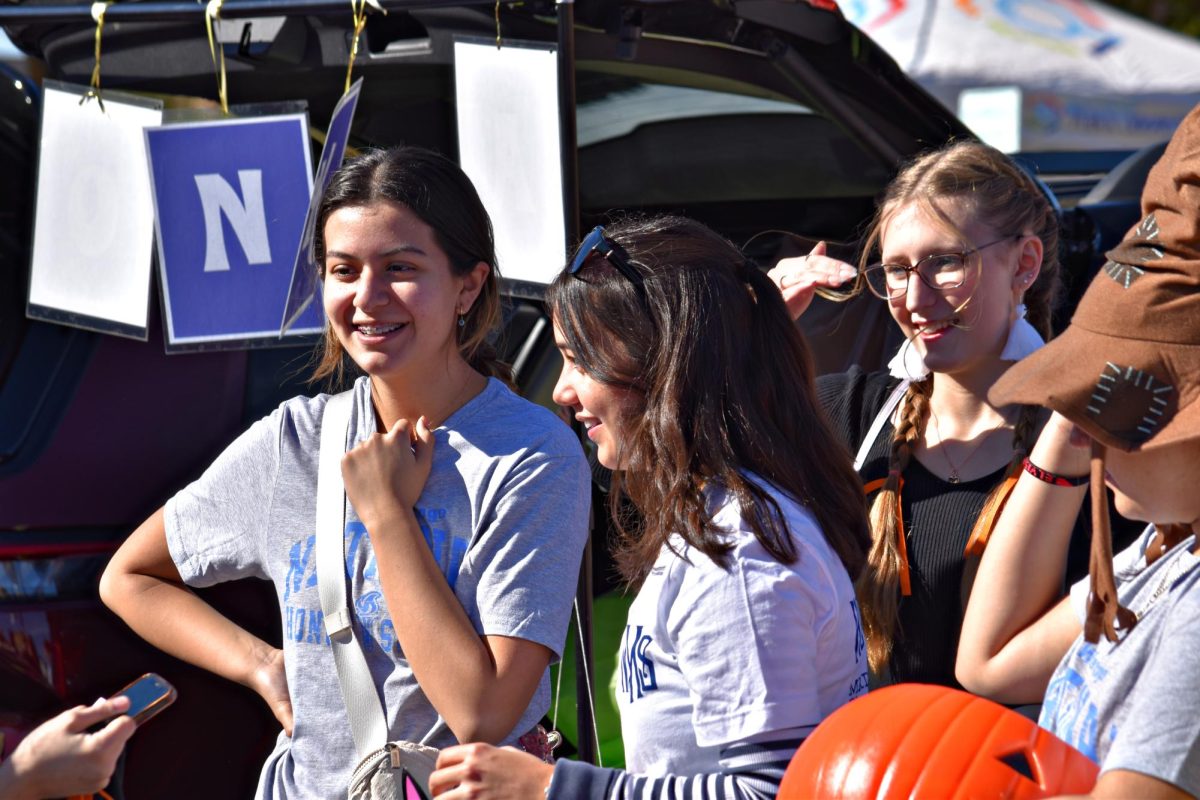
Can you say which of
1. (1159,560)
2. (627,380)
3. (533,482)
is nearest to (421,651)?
(533,482)

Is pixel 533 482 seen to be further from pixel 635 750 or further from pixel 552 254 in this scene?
pixel 552 254

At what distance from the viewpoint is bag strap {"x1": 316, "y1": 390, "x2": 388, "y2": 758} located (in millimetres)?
2273

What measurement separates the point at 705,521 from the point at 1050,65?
8736 mm

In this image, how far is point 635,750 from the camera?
6.54ft

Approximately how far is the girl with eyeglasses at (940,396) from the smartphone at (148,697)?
1.21m

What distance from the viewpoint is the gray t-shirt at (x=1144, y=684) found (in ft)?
4.86

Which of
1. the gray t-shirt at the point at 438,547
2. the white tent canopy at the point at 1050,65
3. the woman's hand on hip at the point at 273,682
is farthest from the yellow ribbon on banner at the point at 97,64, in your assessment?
the white tent canopy at the point at 1050,65

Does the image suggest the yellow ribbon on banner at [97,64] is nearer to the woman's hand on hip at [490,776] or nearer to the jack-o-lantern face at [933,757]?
the woman's hand on hip at [490,776]

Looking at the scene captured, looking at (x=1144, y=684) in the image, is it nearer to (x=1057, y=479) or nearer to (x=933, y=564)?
(x=1057, y=479)

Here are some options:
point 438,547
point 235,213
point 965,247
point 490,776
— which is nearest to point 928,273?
point 965,247

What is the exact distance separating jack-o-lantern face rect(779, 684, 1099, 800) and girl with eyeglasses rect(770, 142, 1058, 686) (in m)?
0.75

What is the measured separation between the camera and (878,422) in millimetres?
2834

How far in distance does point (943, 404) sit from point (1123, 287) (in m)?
1.15

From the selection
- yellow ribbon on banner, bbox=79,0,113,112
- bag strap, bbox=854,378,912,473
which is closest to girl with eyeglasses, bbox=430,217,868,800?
bag strap, bbox=854,378,912,473
